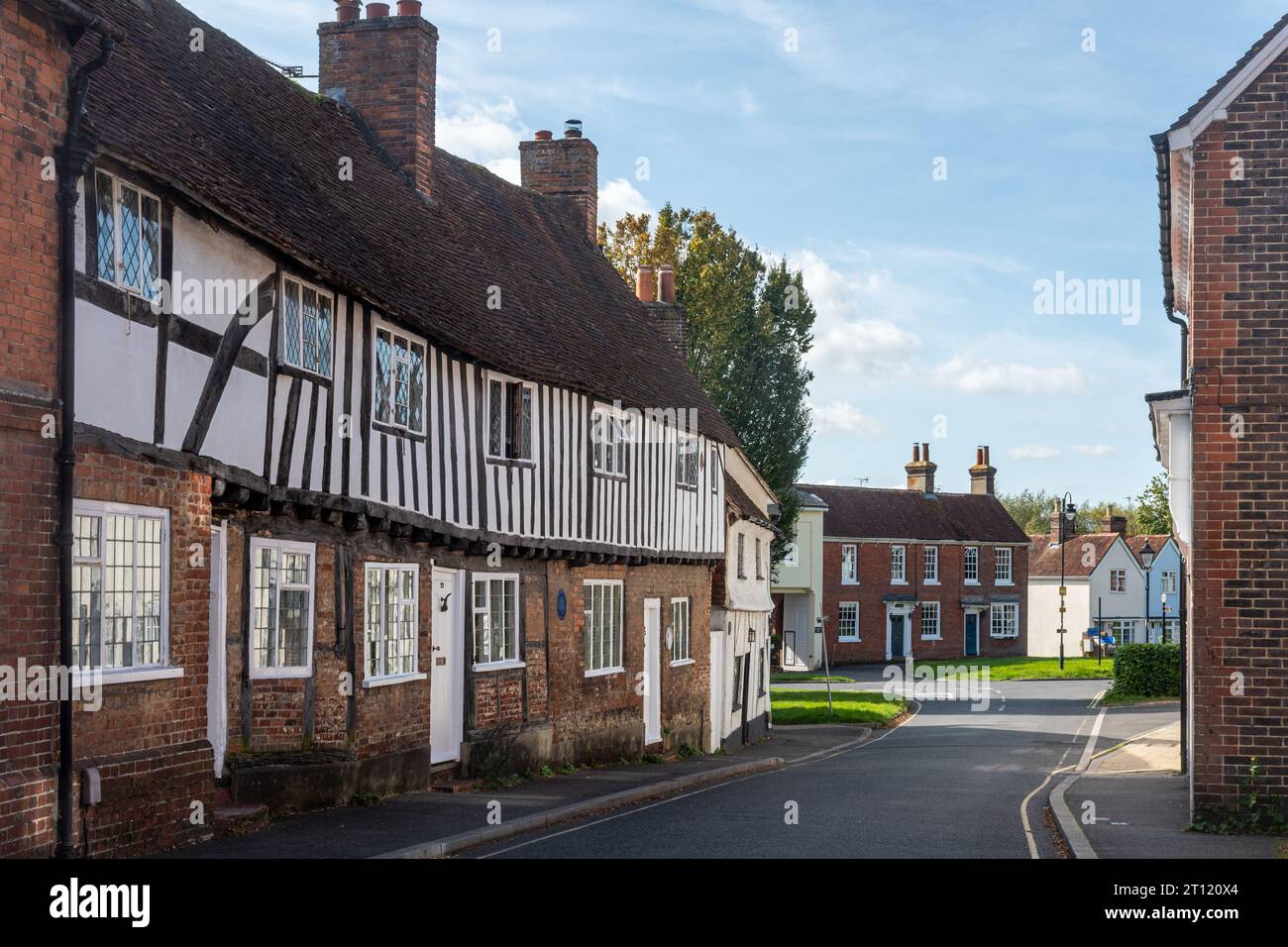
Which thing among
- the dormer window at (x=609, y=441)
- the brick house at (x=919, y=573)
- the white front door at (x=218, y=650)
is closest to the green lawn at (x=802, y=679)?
the brick house at (x=919, y=573)

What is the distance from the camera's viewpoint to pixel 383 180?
20.8 meters

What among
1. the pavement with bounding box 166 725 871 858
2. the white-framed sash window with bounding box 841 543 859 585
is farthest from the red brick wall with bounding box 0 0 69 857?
the white-framed sash window with bounding box 841 543 859 585

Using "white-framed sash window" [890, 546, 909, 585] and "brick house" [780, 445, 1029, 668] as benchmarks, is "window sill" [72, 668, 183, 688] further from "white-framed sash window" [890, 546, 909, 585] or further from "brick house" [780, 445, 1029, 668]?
"white-framed sash window" [890, 546, 909, 585]

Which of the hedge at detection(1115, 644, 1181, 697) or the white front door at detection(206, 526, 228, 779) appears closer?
the white front door at detection(206, 526, 228, 779)

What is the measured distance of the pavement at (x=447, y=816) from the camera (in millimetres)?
11992

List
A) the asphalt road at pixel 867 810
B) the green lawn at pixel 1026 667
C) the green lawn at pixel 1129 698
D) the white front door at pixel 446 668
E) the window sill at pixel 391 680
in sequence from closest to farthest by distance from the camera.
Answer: the asphalt road at pixel 867 810 < the window sill at pixel 391 680 < the white front door at pixel 446 668 < the green lawn at pixel 1129 698 < the green lawn at pixel 1026 667

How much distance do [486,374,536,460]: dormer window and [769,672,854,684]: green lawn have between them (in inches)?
1396

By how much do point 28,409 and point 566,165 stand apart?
868 inches

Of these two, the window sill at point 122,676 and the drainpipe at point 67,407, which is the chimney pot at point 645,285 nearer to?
the window sill at point 122,676

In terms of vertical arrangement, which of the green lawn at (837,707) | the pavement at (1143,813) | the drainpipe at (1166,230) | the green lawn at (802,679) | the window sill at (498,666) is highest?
the drainpipe at (1166,230)

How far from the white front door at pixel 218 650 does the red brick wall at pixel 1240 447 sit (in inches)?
377

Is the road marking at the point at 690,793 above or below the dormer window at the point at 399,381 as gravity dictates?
below

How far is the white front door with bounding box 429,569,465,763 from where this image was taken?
18453 mm

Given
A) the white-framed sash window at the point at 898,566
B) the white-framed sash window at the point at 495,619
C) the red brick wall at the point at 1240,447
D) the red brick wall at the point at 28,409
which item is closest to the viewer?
the red brick wall at the point at 28,409
